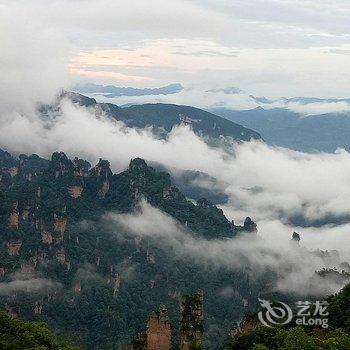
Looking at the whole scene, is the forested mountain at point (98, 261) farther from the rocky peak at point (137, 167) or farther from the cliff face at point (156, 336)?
the cliff face at point (156, 336)

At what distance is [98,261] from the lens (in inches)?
4222

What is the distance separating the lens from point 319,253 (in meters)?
134

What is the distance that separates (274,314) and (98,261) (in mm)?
63691

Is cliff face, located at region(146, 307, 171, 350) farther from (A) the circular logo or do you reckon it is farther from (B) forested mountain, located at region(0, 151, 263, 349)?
(B) forested mountain, located at region(0, 151, 263, 349)

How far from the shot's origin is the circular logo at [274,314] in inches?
1791

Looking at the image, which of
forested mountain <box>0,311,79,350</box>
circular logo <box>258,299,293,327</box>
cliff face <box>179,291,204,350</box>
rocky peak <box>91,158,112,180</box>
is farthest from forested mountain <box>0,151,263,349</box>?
circular logo <box>258,299,293,327</box>

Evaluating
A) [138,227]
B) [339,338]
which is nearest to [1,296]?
[138,227]

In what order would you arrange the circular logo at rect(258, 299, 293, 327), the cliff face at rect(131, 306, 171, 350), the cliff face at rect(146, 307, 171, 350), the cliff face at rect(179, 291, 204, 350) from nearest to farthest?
the circular logo at rect(258, 299, 293, 327)
the cliff face at rect(179, 291, 204, 350)
the cliff face at rect(131, 306, 171, 350)
the cliff face at rect(146, 307, 171, 350)

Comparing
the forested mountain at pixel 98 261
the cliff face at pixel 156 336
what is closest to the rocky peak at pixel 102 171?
the forested mountain at pixel 98 261

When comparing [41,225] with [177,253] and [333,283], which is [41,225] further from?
[333,283]

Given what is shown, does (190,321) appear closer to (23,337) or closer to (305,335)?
(23,337)

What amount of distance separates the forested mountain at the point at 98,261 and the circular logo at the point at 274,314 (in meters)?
40.8

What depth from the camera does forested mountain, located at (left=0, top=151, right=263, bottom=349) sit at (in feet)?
298

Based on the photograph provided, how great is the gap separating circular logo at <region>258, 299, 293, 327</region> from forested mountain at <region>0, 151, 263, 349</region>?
134 ft
